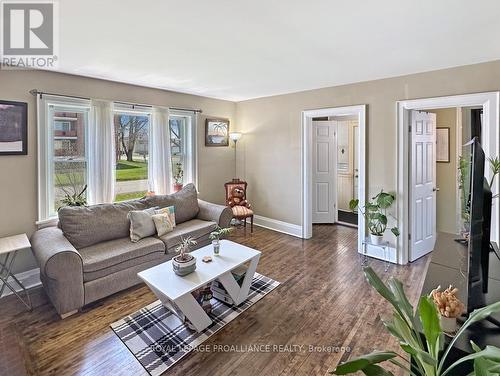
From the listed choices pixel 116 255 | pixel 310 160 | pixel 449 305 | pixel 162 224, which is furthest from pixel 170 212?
pixel 449 305

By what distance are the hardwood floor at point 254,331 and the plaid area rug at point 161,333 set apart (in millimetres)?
61

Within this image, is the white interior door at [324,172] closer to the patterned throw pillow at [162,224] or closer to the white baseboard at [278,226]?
the white baseboard at [278,226]

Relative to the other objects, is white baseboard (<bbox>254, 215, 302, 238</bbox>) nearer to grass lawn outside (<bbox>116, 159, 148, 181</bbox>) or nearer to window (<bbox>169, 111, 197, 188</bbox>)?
window (<bbox>169, 111, 197, 188</bbox>)

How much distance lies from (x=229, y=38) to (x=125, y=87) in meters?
2.30

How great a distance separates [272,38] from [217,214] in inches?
100

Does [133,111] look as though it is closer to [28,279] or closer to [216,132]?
[216,132]

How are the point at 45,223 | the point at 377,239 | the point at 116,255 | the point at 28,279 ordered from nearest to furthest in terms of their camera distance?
the point at 116,255 < the point at 28,279 < the point at 45,223 < the point at 377,239

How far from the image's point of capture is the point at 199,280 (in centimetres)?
233

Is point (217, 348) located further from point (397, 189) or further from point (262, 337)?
point (397, 189)

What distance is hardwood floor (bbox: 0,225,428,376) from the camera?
1.97m

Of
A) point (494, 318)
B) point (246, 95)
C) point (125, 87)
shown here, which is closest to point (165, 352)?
point (494, 318)

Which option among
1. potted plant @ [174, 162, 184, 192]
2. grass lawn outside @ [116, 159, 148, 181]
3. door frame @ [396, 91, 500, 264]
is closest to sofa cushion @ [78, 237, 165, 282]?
grass lawn outside @ [116, 159, 148, 181]

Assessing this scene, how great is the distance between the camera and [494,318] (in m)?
1.35

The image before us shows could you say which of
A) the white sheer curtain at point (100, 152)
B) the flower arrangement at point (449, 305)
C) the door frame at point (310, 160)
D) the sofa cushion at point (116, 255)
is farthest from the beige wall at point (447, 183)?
the white sheer curtain at point (100, 152)
